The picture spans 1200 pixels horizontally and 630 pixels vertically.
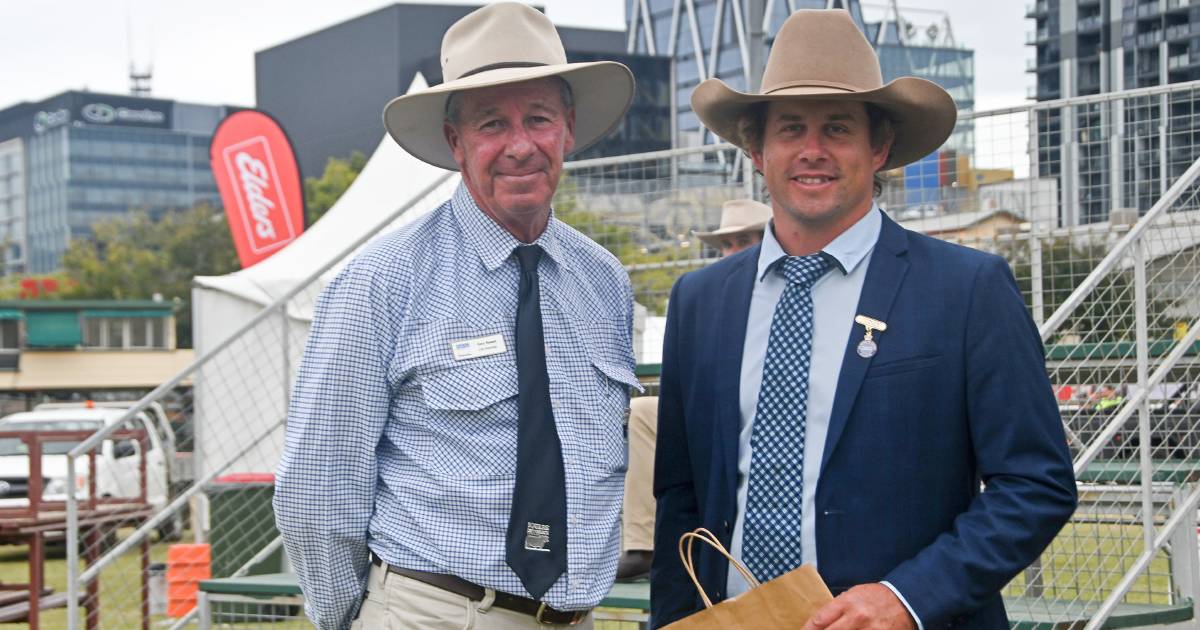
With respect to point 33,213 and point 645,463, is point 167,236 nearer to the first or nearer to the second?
point 645,463

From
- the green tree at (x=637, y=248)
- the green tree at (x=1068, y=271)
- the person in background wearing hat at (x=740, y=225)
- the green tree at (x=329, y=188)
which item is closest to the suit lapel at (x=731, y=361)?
the person in background wearing hat at (x=740, y=225)

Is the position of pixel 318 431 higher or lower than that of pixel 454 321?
lower

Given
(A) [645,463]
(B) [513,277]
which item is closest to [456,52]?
(B) [513,277]

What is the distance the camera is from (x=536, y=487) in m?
2.97

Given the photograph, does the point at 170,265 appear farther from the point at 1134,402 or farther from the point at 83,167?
the point at 83,167

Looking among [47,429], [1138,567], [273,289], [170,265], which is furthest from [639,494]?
[170,265]

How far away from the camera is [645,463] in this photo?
213 inches

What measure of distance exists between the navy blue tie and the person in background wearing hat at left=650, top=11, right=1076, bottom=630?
0.28 metres

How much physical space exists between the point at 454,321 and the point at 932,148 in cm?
111

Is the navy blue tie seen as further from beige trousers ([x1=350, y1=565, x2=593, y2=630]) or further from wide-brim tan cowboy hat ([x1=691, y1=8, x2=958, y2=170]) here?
wide-brim tan cowboy hat ([x1=691, y1=8, x2=958, y2=170])

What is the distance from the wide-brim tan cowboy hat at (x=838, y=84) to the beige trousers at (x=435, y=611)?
3.85 ft

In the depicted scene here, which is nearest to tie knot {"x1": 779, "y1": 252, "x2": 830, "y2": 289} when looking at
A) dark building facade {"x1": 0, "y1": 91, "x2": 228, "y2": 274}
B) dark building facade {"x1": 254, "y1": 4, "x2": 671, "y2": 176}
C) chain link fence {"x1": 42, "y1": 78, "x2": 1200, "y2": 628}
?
chain link fence {"x1": 42, "y1": 78, "x2": 1200, "y2": 628}

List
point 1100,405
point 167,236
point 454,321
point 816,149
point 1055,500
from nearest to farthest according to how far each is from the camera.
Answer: point 1055,500, point 816,149, point 454,321, point 1100,405, point 167,236

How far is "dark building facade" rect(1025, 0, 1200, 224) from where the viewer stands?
7.21 metres
